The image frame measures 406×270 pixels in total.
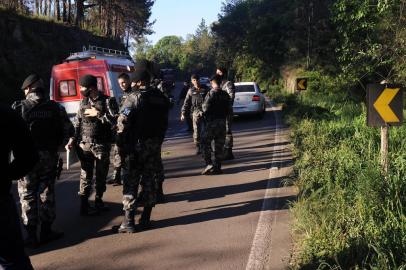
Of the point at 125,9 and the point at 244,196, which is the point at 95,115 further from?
the point at 125,9

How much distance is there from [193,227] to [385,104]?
2.77m

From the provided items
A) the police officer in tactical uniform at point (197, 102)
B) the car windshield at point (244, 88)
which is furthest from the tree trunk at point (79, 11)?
the police officer in tactical uniform at point (197, 102)

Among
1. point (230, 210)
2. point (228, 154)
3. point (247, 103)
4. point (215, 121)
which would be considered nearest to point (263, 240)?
point (230, 210)

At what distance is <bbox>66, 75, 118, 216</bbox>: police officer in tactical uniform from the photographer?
6.59m

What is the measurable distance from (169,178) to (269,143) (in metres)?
4.51

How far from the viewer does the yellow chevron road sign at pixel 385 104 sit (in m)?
6.14

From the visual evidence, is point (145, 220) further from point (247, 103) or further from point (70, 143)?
point (247, 103)

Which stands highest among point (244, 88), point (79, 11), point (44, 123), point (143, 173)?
point (79, 11)

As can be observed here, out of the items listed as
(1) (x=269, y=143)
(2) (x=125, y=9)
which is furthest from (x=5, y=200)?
(2) (x=125, y=9)

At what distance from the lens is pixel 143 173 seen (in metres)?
5.99

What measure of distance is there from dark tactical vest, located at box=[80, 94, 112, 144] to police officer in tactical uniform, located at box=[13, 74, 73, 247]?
0.85m

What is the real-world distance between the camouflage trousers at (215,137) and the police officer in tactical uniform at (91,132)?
284 cm

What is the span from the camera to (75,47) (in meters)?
34.0

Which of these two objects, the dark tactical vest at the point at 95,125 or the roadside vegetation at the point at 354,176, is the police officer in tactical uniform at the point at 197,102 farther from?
the dark tactical vest at the point at 95,125
